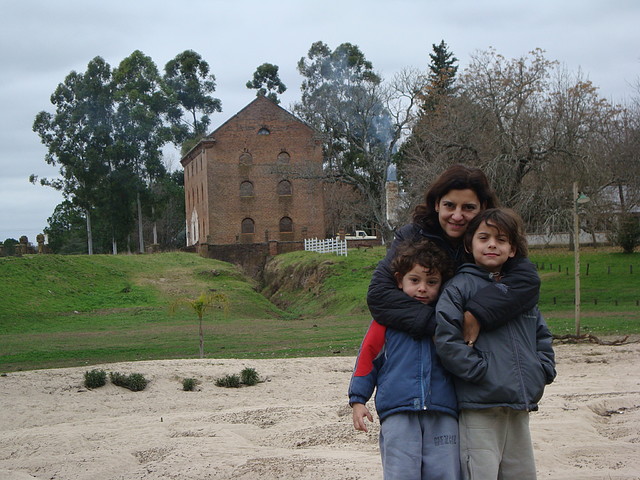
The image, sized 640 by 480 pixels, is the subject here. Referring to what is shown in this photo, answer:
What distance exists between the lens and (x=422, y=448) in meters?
4.31

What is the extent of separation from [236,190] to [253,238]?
3.75 metres

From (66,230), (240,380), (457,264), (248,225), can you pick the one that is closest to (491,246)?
(457,264)

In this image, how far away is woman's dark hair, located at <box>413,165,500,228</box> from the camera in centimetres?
473

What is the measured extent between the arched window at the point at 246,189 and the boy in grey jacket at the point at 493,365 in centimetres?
5348

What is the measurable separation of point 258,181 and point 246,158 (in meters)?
1.91

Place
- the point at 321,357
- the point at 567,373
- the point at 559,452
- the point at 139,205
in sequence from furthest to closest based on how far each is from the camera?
the point at 139,205, the point at 321,357, the point at 567,373, the point at 559,452

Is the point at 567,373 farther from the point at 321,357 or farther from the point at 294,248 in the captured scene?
the point at 294,248

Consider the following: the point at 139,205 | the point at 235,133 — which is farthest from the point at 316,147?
the point at 139,205

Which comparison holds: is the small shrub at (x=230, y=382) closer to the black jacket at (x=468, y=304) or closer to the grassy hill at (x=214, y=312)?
the grassy hill at (x=214, y=312)

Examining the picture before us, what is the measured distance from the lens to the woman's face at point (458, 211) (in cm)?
471

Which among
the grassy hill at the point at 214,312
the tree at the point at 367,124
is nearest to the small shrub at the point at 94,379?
the grassy hill at the point at 214,312

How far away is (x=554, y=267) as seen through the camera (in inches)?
1577

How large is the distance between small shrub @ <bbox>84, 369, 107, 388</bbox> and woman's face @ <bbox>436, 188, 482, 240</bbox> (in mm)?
10359

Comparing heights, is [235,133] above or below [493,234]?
above
